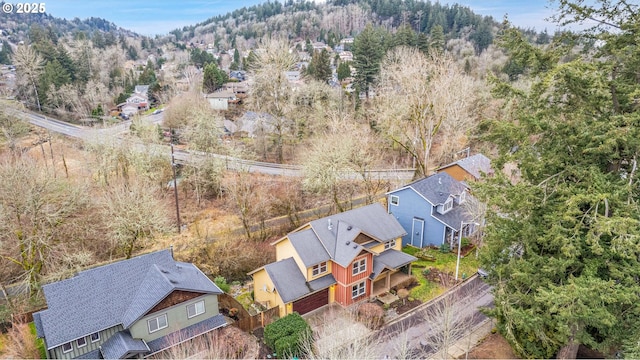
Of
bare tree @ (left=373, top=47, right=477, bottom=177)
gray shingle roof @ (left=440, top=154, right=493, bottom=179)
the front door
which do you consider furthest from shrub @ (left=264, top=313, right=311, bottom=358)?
gray shingle roof @ (left=440, top=154, right=493, bottom=179)

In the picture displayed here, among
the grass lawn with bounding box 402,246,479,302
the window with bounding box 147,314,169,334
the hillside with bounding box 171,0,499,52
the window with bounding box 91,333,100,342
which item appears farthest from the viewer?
the hillside with bounding box 171,0,499,52

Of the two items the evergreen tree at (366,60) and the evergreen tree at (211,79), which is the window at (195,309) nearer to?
the evergreen tree at (366,60)

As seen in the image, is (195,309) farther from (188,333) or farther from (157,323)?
(157,323)

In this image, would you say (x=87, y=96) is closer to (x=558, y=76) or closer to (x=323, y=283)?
(x=323, y=283)

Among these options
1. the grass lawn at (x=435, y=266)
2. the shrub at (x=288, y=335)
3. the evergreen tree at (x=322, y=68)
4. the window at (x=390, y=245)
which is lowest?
the grass lawn at (x=435, y=266)

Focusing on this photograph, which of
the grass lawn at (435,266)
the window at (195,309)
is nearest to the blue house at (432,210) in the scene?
the grass lawn at (435,266)

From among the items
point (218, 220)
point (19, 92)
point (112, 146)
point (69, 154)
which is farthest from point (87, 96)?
point (218, 220)

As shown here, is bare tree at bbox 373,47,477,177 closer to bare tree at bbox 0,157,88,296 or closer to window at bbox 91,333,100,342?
bare tree at bbox 0,157,88,296
